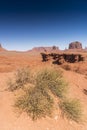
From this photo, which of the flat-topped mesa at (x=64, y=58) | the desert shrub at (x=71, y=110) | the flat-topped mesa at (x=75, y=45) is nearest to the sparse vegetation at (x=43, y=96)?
the desert shrub at (x=71, y=110)

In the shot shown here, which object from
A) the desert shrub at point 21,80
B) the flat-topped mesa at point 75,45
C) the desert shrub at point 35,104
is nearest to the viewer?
the desert shrub at point 35,104

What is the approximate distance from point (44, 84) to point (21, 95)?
1120 mm

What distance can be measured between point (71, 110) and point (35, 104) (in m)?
1.49

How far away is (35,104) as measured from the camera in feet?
21.9

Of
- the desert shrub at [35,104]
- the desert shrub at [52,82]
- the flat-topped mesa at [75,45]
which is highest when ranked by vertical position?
the flat-topped mesa at [75,45]

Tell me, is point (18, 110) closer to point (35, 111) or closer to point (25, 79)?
point (35, 111)

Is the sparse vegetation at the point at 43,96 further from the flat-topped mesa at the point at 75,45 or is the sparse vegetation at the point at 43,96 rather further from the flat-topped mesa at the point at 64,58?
the flat-topped mesa at the point at 75,45

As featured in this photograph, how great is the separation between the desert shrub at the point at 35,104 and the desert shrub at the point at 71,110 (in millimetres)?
606

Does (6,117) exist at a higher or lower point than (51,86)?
lower

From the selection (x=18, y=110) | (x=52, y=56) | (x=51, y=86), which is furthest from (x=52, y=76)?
(x=52, y=56)

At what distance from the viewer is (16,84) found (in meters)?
7.84

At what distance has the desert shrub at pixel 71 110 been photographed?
23.5 feet

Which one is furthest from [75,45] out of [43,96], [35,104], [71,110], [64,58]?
[35,104]

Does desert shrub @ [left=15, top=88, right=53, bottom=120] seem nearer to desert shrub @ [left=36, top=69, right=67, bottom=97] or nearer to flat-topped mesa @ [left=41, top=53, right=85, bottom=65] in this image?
desert shrub @ [left=36, top=69, right=67, bottom=97]
